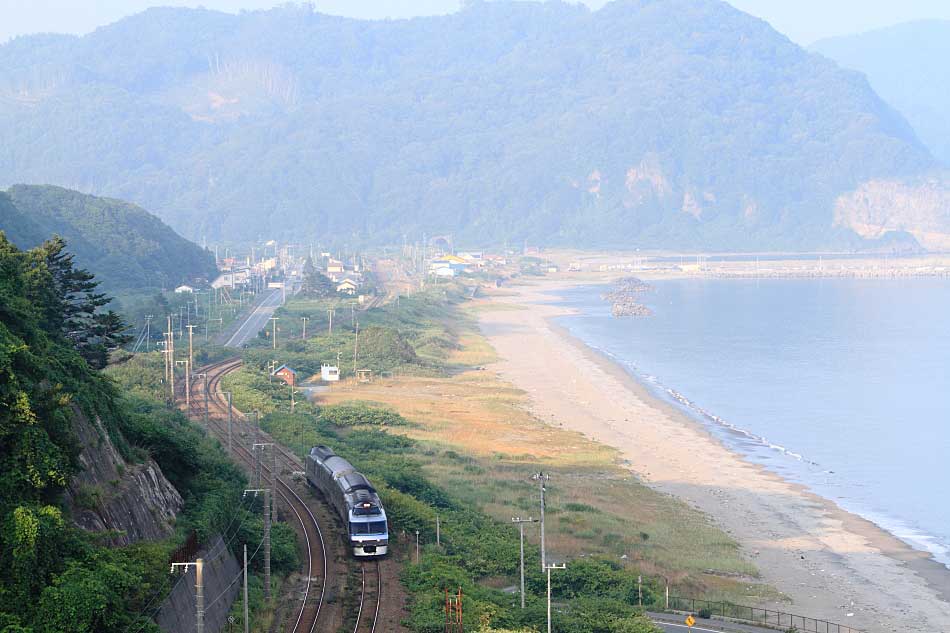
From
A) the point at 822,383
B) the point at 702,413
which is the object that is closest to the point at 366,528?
the point at 702,413

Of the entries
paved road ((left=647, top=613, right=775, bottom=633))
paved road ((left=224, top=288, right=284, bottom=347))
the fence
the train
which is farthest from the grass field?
paved road ((left=224, top=288, right=284, bottom=347))

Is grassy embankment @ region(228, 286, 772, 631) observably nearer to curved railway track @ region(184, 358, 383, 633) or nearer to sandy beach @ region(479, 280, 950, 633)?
curved railway track @ region(184, 358, 383, 633)

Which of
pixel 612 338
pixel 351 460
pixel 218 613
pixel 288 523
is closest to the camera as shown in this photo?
pixel 218 613

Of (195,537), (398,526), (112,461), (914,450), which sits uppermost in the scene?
(112,461)

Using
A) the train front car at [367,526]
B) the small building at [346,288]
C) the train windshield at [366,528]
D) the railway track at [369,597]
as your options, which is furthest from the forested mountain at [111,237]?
the railway track at [369,597]

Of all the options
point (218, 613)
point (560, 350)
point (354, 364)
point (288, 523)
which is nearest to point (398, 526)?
point (288, 523)

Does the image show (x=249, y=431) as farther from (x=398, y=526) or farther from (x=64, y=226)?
(x=64, y=226)
